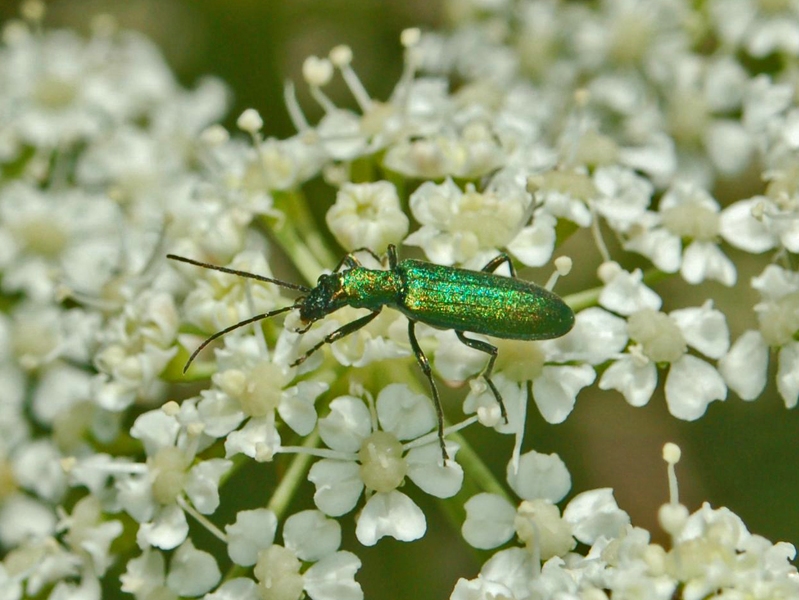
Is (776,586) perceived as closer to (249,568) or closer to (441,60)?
(249,568)

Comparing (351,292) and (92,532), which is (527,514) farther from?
(92,532)

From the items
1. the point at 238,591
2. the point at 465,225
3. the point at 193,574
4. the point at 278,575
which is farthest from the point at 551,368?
the point at 193,574

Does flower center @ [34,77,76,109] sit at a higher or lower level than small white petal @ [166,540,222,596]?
higher

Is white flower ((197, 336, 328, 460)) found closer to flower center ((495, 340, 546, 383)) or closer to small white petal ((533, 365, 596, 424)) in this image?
→ flower center ((495, 340, 546, 383))

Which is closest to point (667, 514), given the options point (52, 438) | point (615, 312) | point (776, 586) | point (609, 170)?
point (776, 586)

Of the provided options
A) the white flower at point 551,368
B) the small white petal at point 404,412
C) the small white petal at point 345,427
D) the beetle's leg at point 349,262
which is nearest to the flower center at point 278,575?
the small white petal at point 345,427

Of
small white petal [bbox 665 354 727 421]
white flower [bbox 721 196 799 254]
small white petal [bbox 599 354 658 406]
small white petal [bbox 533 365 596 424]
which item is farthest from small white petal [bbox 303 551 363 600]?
white flower [bbox 721 196 799 254]
